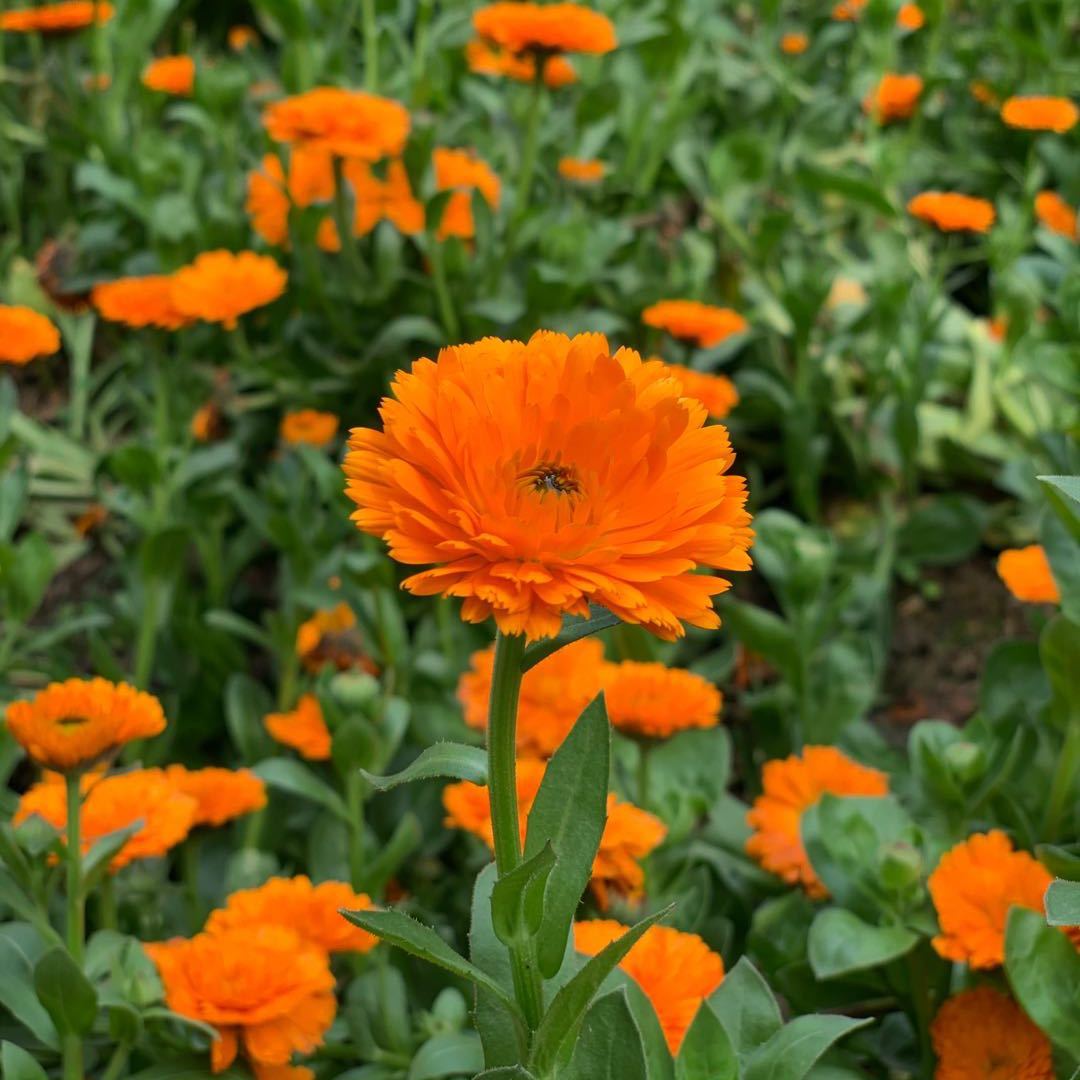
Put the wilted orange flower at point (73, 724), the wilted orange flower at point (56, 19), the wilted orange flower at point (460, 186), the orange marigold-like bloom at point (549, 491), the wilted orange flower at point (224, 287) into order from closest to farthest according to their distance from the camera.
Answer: the orange marigold-like bloom at point (549, 491) < the wilted orange flower at point (73, 724) < the wilted orange flower at point (224, 287) < the wilted orange flower at point (460, 186) < the wilted orange flower at point (56, 19)

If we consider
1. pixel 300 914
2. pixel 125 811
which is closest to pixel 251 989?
pixel 300 914

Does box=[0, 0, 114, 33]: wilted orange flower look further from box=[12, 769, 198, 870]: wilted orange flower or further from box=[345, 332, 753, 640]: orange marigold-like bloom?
box=[345, 332, 753, 640]: orange marigold-like bloom

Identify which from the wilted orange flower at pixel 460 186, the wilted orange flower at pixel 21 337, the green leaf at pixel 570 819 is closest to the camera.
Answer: the green leaf at pixel 570 819

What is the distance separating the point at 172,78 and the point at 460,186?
0.73 metres

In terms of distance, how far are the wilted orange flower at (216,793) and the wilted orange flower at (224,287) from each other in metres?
0.68

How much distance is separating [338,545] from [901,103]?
4.47 feet

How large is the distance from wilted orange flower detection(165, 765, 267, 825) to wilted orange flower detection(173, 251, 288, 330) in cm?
68

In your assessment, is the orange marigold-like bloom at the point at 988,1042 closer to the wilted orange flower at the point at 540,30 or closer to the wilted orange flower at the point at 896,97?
the wilted orange flower at the point at 540,30

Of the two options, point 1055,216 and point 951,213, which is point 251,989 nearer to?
point 951,213

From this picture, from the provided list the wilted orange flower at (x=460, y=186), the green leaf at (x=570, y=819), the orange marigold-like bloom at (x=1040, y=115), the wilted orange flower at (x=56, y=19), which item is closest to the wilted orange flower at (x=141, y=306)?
the wilted orange flower at (x=460, y=186)

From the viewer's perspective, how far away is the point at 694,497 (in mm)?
748

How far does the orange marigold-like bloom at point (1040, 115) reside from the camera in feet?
7.39

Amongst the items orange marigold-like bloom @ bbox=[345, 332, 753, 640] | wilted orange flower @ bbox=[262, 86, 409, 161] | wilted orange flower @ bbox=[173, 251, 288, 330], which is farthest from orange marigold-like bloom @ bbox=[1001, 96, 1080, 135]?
orange marigold-like bloom @ bbox=[345, 332, 753, 640]

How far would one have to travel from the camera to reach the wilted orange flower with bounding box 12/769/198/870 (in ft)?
3.97
